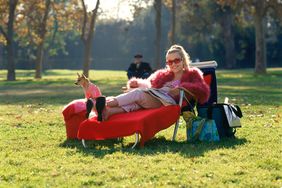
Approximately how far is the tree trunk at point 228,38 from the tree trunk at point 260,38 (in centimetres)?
1519

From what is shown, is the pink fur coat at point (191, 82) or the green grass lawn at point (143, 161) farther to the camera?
the pink fur coat at point (191, 82)

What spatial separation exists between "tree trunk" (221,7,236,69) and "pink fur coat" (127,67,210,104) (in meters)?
43.0

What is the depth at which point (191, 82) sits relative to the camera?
26.3 ft

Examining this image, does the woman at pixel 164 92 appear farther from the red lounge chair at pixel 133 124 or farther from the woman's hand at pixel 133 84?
the red lounge chair at pixel 133 124

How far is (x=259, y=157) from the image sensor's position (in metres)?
6.41

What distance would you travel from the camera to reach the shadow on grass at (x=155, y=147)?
6855 mm

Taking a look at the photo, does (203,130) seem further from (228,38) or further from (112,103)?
(228,38)

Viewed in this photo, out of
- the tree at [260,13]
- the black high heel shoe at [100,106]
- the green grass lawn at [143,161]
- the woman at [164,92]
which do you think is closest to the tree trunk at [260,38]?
the tree at [260,13]

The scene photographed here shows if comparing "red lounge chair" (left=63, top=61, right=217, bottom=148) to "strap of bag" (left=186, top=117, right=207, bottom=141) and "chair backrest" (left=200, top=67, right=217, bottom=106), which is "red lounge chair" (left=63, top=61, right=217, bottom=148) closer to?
"strap of bag" (left=186, top=117, right=207, bottom=141)

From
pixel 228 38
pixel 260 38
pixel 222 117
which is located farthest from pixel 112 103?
pixel 228 38

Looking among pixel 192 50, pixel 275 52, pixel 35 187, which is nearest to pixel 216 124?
pixel 35 187

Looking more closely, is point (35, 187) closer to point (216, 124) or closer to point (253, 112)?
point (216, 124)

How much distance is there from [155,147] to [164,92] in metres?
0.98

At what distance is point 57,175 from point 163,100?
2.51 metres
